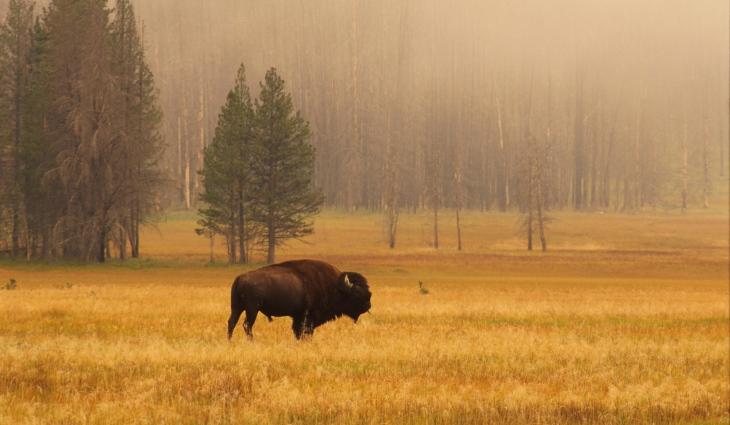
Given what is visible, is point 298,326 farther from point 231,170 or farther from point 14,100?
point 14,100

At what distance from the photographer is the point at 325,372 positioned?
1248 cm

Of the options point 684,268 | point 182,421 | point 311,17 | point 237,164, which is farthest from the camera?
point 311,17

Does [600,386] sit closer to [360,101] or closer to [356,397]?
[356,397]

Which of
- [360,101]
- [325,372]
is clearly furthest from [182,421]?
[360,101]

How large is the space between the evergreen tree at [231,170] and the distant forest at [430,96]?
81694 millimetres

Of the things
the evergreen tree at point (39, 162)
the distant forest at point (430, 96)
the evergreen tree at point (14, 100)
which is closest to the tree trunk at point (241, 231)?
the evergreen tree at point (39, 162)

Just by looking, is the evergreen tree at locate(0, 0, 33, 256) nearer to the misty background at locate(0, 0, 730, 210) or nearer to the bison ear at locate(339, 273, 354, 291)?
the bison ear at locate(339, 273, 354, 291)

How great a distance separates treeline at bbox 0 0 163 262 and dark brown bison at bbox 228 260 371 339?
41384 millimetres

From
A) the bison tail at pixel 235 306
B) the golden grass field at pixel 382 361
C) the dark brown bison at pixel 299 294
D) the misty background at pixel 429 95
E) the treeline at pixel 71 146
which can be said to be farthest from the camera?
the misty background at pixel 429 95

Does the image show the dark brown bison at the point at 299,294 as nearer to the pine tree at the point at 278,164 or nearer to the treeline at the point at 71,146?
the pine tree at the point at 278,164

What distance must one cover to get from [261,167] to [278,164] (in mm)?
1401

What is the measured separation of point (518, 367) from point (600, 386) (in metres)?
1.79

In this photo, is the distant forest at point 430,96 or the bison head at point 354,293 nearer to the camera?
the bison head at point 354,293

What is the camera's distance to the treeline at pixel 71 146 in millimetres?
55406
